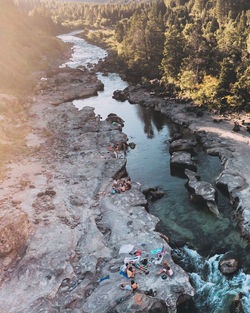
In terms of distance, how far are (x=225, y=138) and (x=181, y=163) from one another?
11.1 m

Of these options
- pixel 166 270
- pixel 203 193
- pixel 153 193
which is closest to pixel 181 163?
pixel 153 193

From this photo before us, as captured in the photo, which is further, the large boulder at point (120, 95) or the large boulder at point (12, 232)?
the large boulder at point (120, 95)

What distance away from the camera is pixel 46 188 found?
3291 cm

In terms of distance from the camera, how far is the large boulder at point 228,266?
23.2 meters

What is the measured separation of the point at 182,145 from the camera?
145 feet

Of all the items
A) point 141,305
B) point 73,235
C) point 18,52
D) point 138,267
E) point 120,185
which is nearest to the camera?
point 141,305

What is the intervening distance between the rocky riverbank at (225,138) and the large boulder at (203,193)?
2.29 m

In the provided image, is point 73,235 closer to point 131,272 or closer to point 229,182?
point 131,272

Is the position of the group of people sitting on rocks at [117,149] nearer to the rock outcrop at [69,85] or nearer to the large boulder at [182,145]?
the large boulder at [182,145]

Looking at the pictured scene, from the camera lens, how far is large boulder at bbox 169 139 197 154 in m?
43.7

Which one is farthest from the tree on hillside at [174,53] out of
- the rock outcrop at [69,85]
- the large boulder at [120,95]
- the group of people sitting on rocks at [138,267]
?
the group of people sitting on rocks at [138,267]

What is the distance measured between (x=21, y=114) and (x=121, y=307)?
50961 millimetres

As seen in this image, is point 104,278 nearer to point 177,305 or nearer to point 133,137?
point 177,305

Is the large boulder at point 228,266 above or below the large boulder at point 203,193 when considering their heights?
below
